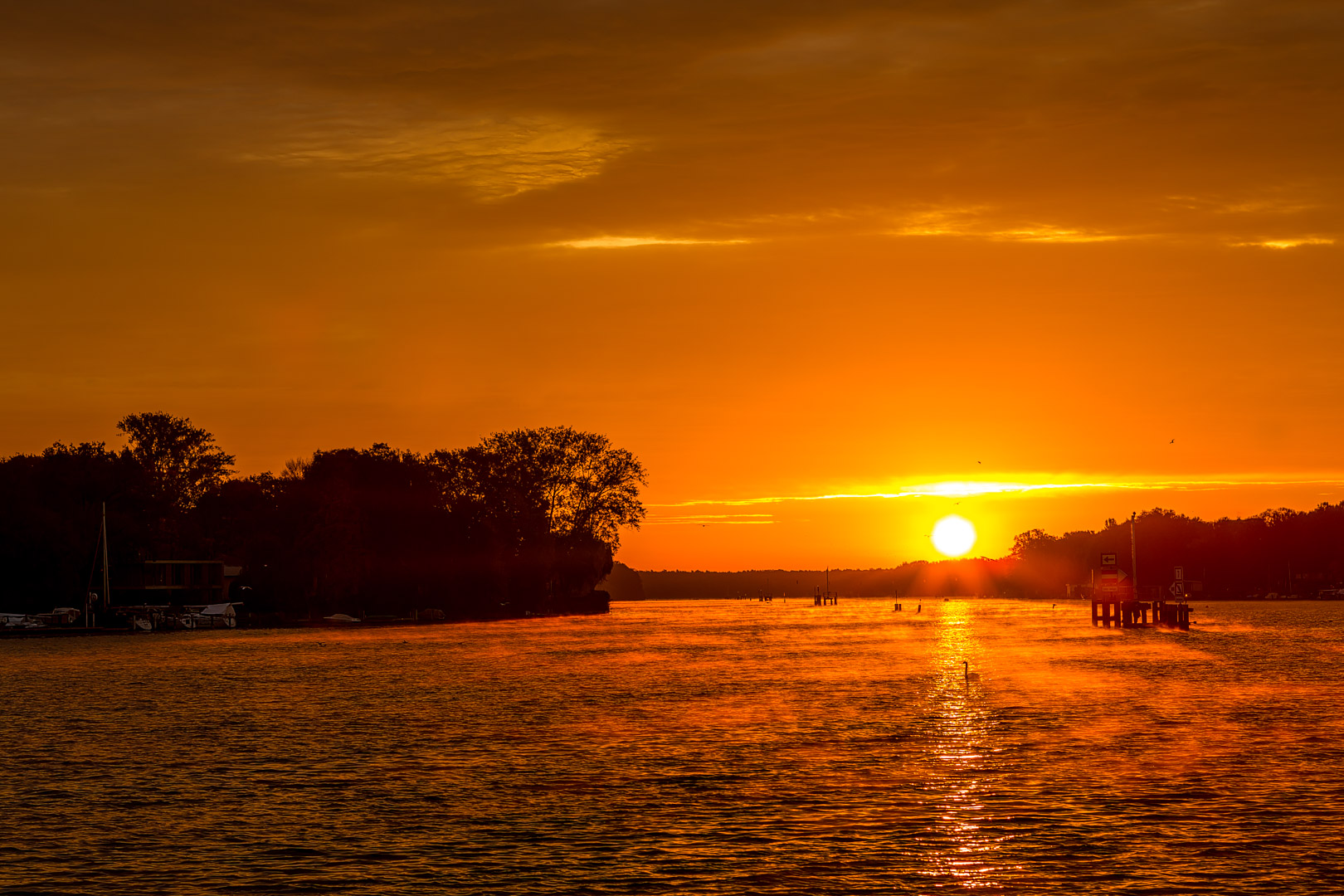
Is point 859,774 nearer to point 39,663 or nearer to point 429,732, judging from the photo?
point 429,732

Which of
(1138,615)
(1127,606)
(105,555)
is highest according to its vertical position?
(105,555)

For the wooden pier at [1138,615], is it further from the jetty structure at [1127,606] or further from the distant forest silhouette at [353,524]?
the distant forest silhouette at [353,524]

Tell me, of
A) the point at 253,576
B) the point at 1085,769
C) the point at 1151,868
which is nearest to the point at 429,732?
the point at 1085,769

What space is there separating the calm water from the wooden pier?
6681cm

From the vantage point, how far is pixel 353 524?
6225 inches

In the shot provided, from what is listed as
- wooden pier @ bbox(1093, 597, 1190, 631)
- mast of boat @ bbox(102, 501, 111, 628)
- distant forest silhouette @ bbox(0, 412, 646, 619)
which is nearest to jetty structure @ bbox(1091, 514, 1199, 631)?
wooden pier @ bbox(1093, 597, 1190, 631)

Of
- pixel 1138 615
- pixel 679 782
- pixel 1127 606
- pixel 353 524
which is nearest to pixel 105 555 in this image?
pixel 353 524

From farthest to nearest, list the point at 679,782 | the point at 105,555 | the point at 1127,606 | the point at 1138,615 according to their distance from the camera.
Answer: the point at 1138,615, the point at 1127,606, the point at 105,555, the point at 679,782

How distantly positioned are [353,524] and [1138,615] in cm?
8743

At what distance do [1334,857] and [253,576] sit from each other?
18360cm

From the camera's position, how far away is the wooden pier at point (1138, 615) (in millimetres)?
144625

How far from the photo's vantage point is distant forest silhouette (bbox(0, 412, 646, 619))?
496 ft

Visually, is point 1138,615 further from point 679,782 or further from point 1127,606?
point 679,782

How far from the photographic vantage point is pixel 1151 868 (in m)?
24.8
